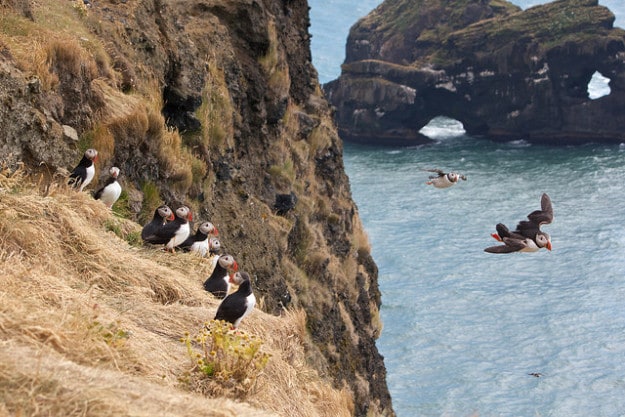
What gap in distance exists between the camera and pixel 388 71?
99.0 metres

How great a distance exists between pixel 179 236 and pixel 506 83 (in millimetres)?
89940

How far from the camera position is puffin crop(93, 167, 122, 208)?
11867 millimetres

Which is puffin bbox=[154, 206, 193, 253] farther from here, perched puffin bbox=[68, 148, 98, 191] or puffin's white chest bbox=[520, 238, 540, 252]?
puffin's white chest bbox=[520, 238, 540, 252]

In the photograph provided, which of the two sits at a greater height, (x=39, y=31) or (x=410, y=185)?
(x=39, y=31)

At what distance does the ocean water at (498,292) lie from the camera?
3762 cm

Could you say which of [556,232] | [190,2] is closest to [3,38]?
[190,2]

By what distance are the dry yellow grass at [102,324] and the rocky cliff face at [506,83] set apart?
283 feet

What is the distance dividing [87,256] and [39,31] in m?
5.16

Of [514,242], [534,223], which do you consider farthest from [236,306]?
[534,223]

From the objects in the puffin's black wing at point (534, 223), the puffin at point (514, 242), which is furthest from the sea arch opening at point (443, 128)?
the puffin at point (514, 242)

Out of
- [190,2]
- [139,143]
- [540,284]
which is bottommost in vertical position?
[540,284]

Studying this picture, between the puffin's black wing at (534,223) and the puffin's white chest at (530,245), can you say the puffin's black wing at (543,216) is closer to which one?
the puffin's black wing at (534,223)

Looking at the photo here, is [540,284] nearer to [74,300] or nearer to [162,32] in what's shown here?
[162,32]

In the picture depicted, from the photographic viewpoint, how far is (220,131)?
18.2 meters
